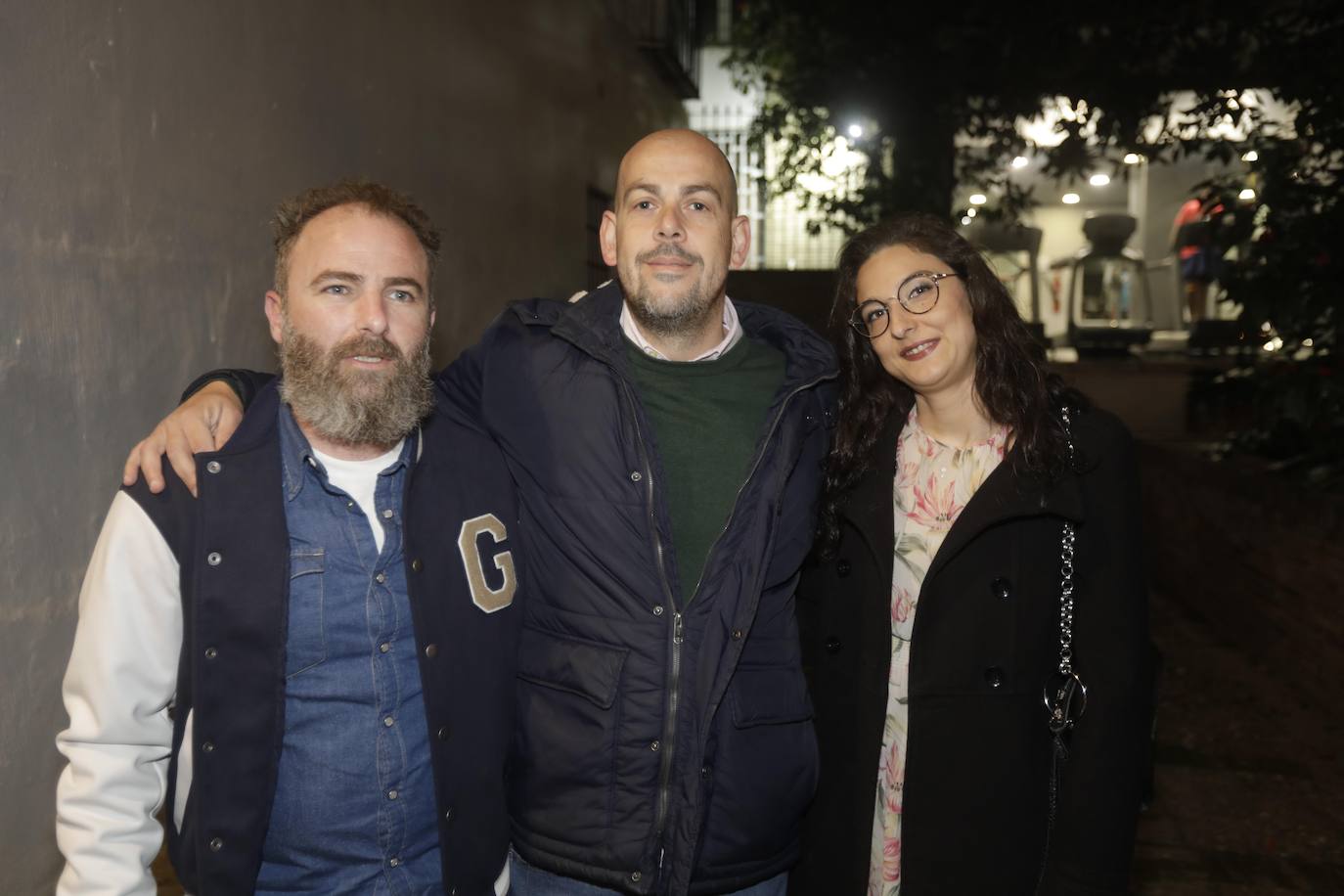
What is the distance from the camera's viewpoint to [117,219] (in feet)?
9.74

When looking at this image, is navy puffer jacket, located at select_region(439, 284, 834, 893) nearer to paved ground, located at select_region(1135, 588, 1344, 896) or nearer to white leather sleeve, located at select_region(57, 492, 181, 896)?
white leather sleeve, located at select_region(57, 492, 181, 896)

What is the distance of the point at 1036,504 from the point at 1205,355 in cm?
1171

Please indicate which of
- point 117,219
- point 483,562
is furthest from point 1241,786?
point 117,219

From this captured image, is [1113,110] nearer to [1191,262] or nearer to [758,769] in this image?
[1191,262]

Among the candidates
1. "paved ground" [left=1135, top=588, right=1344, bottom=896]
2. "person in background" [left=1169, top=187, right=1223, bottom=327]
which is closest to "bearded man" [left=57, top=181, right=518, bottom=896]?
"paved ground" [left=1135, top=588, right=1344, bottom=896]

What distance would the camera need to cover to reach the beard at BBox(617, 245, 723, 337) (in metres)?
2.79

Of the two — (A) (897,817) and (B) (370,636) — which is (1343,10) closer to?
(A) (897,817)

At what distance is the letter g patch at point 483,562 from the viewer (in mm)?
2412

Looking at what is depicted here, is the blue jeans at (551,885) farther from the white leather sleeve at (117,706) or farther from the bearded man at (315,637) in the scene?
the white leather sleeve at (117,706)

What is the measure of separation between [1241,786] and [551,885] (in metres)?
4.18

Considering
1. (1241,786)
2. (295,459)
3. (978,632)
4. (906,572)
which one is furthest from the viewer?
(1241,786)

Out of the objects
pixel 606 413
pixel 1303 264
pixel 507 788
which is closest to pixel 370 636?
pixel 507 788

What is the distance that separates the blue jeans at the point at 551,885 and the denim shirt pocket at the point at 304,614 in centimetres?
80

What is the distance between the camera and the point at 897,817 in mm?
2682
